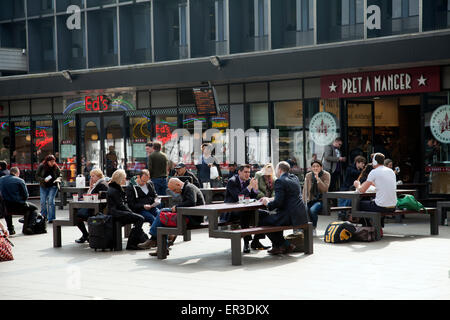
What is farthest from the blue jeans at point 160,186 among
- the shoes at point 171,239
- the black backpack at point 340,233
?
the black backpack at point 340,233

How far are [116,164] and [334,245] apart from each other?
577 inches

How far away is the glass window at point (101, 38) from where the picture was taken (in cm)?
2720

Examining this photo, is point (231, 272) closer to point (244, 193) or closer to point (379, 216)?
point (244, 193)

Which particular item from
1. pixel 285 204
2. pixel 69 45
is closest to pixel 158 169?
pixel 285 204

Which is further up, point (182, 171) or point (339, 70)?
point (339, 70)

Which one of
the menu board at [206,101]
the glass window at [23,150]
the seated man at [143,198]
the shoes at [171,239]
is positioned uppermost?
the menu board at [206,101]

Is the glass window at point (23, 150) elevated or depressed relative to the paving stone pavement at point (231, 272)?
elevated

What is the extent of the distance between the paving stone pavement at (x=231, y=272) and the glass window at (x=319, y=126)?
7351 mm

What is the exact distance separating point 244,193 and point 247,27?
37.4 ft

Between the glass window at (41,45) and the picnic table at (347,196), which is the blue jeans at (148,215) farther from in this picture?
the glass window at (41,45)

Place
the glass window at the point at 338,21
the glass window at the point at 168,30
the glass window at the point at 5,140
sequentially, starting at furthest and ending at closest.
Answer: the glass window at the point at 5,140, the glass window at the point at 168,30, the glass window at the point at 338,21
